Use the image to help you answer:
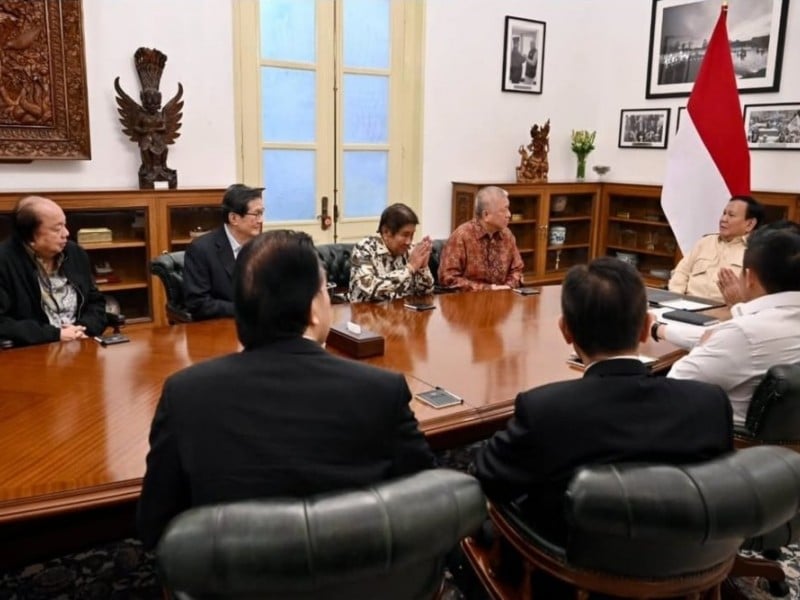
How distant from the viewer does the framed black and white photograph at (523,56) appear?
20.1 feet

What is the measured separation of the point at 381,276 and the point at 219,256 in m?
0.77

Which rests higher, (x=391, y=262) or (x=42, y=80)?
(x=42, y=80)

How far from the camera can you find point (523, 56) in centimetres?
627

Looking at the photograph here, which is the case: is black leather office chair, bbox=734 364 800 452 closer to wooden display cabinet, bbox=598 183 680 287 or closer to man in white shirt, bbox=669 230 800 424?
man in white shirt, bbox=669 230 800 424

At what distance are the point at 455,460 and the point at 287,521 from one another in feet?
6.72

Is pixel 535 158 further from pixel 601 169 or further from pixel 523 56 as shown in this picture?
pixel 523 56

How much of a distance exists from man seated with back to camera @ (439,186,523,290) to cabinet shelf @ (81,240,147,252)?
6.67 feet

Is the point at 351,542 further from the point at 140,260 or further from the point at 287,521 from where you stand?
the point at 140,260

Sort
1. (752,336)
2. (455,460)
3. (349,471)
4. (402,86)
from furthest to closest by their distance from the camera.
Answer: (402,86) → (455,460) → (752,336) → (349,471)

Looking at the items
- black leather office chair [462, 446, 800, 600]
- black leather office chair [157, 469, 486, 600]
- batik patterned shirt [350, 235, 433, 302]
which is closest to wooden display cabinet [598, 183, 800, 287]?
batik patterned shirt [350, 235, 433, 302]

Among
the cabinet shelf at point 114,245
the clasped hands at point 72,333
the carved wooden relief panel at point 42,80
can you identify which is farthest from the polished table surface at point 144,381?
the carved wooden relief panel at point 42,80

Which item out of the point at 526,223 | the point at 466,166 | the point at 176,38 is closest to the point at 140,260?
the point at 176,38

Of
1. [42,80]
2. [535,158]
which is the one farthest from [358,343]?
[535,158]

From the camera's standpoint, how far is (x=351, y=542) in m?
0.98
